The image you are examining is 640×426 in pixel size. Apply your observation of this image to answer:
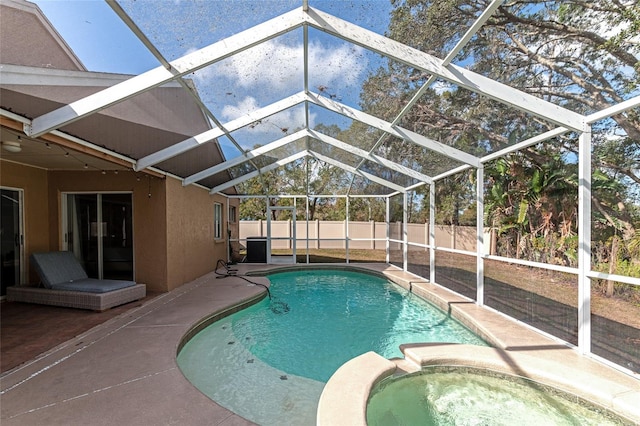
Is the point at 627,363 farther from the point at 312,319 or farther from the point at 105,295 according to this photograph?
the point at 105,295

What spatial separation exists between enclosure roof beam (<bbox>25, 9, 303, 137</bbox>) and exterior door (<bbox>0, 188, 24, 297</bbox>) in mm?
3477

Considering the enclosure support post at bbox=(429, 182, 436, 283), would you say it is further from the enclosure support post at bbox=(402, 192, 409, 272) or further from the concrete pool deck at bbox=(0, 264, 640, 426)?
the concrete pool deck at bbox=(0, 264, 640, 426)

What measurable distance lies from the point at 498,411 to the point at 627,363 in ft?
5.10

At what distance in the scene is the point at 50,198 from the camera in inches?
267

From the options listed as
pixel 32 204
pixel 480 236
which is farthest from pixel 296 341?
pixel 32 204

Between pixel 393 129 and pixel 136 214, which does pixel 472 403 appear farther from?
pixel 136 214

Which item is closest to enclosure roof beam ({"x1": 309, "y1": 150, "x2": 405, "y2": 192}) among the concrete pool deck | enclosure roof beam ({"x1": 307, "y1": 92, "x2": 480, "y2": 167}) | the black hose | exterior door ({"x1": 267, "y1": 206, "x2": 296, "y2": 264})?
exterior door ({"x1": 267, "y1": 206, "x2": 296, "y2": 264})

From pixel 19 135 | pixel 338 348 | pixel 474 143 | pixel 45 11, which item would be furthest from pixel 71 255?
pixel 474 143

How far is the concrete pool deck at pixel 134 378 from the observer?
8.20 feet

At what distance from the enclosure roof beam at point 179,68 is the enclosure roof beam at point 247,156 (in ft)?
13.3

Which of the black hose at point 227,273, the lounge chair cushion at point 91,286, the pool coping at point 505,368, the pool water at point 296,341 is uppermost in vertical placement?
the lounge chair cushion at point 91,286

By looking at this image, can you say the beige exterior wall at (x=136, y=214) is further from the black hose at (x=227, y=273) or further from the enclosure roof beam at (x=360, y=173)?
the enclosure roof beam at (x=360, y=173)

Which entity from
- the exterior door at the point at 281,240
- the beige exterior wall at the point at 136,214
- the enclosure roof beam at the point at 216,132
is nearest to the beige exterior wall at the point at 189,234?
the beige exterior wall at the point at 136,214

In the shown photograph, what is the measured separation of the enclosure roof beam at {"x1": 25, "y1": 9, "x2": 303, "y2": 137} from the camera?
145 inches
